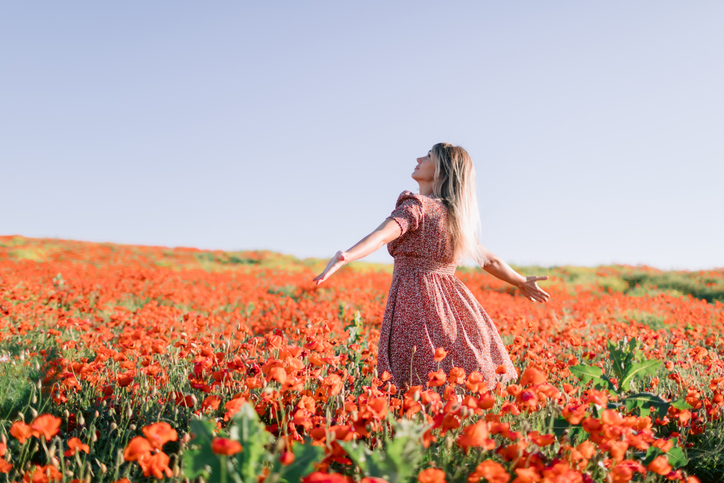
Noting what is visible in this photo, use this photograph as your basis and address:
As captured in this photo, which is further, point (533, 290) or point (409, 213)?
point (533, 290)

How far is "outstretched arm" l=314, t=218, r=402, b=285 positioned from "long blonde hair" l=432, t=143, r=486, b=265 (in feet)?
1.62

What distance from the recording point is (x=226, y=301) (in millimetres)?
8320

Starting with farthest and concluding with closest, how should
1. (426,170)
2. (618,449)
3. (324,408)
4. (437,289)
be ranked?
(426,170), (437,289), (324,408), (618,449)

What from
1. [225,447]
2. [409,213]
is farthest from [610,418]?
[409,213]

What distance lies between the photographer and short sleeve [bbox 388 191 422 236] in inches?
126

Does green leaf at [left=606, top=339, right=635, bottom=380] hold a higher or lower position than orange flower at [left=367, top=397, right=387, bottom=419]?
higher

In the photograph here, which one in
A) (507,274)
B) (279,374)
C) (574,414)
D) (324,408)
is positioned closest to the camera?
(574,414)

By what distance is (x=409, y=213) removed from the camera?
3244 millimetres

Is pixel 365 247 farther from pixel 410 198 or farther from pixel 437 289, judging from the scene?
pixel 437 289

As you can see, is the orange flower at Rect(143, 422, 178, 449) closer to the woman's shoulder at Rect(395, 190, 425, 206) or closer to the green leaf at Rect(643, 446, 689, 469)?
the green leaf at Rect(643, 446, 689, 469)

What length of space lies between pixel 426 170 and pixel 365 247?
1.07 m

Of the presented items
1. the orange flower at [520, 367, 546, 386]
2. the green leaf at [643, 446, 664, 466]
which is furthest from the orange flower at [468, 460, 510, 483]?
the green leaf at [643, 446, 664, 466]

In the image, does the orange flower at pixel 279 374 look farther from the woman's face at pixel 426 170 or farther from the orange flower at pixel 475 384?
the woman's face at pixel 426 170

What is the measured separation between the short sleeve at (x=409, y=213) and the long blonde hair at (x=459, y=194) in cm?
28
